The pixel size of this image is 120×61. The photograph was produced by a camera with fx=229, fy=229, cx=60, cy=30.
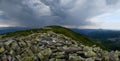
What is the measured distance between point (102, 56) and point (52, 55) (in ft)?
23.0

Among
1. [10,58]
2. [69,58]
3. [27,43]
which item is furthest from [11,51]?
[69,58]

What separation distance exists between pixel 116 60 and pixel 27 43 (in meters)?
13.2

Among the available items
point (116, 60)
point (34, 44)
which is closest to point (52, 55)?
point (34, 44)

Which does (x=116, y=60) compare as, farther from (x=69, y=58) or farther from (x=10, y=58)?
(x=10, y=58)

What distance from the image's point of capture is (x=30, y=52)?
1228 inches

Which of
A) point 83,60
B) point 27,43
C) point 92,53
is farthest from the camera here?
point 27,43

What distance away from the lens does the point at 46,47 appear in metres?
33.1

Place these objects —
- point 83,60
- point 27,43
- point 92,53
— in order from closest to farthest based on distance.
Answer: point 83,60, point 92,53, point 27,43

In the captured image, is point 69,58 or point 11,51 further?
point 11,51

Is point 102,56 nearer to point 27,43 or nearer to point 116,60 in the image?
point 116,60

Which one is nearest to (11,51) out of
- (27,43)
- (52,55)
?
(27,43)

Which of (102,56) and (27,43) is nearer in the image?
(102,56)

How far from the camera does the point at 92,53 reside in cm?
3117

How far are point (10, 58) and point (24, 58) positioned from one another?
1884 millimetres
